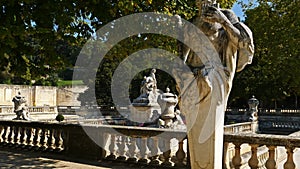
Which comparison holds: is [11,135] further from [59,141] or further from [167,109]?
[167,109]

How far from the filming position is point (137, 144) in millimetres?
7625

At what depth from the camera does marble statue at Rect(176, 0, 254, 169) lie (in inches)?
148

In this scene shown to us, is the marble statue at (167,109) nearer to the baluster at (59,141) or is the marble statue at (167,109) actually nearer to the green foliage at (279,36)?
the baluster at (59,141)

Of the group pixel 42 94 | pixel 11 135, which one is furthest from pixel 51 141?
pixel 42 94

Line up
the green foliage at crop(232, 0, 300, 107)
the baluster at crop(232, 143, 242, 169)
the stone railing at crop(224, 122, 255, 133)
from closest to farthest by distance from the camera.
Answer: the baluster at crop(232, 143, 242, 169) → the stone railing at crop(224, 122, 255, 133) → the green foliage at crop(232, 0, 300, 107)

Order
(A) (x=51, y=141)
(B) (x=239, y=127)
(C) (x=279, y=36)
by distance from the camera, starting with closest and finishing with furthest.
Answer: (A) (x=51, y=141)
(B) (x=239, y=127)
(C) (x=279, y=36)

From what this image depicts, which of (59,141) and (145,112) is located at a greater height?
(145,112)

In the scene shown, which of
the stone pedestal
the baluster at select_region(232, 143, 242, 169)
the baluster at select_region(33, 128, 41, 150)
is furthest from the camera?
the stone pedestal

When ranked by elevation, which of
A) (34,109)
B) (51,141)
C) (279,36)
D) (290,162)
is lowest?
(34,109)

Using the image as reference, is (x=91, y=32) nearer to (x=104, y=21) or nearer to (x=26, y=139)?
(x=104, y=21)

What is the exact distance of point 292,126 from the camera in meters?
29.2

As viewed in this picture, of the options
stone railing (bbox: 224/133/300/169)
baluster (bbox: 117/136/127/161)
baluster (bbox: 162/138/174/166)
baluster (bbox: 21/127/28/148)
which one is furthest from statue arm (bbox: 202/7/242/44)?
baluster (bbox: 21/127/28/148)

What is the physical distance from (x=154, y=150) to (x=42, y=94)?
4071cm

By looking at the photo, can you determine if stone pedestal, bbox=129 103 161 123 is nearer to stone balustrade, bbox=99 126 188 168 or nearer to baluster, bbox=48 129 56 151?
baluster, bbox=48 129 56 151
